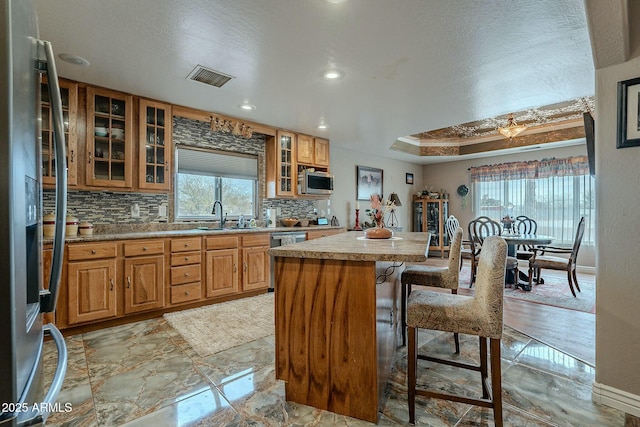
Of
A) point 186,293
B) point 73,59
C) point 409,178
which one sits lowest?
point 186,293

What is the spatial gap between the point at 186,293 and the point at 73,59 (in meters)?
2.47

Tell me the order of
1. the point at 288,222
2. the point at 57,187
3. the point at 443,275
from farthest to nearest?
the point at 288,222 → the point at 443,275 → the point at 57,187

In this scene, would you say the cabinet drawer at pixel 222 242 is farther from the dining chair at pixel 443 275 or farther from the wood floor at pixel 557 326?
the wood floor at pixel 557 326

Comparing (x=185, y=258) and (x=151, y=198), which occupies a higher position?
(x=151, y=198)

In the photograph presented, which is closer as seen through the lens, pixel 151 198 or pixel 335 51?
pixel 335 51

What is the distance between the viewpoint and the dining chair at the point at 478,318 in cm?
149

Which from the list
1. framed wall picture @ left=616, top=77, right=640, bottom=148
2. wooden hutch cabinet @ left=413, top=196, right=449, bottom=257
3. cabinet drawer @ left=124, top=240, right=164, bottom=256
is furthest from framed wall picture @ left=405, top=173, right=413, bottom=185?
cabinet drawer @ left=124, top=240, right=164, bottom=256

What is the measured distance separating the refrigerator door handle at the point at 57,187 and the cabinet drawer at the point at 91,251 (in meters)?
2.34

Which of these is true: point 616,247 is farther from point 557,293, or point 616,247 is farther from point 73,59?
point 73,59

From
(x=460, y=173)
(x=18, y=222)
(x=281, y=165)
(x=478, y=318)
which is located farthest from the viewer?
(x=460, y=173)

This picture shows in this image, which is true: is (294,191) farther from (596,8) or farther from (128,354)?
(596,8)

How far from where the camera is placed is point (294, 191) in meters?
4.85

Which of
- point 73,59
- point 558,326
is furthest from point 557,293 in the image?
point 73,59

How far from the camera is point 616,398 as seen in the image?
68.7 inches
